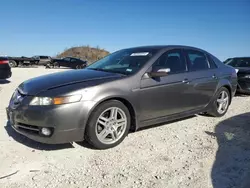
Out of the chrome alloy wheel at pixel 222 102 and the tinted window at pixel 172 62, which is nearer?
the tinted window at pixel 172 62

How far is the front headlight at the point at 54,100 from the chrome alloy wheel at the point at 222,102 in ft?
11.3

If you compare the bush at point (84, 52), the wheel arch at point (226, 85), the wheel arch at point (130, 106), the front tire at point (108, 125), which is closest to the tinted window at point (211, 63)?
the wheel arch at point (226, 85)

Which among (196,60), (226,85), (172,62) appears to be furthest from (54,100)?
(226,85)

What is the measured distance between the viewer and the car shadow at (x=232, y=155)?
2.87 metres

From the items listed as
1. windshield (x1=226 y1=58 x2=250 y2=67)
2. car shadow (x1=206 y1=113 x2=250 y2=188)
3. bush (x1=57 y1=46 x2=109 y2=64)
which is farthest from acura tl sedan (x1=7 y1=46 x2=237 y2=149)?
bush (x1=57 y1=46 x2=109 y2=64)

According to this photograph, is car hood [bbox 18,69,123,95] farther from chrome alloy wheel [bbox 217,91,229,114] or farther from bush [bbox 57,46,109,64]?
bush [bbox 57,46,109,64]

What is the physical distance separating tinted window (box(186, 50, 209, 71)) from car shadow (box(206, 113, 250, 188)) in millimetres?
1180

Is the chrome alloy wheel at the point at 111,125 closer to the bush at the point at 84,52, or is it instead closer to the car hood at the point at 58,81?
the car hood at the point at 58,81

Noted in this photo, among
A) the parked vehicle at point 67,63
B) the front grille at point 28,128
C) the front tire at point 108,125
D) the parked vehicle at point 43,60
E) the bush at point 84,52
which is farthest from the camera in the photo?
the bush at point 84,52

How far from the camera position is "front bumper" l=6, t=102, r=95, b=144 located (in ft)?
10.8

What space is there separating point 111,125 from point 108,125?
0.05 meters

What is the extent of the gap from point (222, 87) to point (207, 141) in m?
1.85

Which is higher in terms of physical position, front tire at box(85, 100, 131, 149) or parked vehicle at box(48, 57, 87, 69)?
parked vehicle at box(48, 57, 87, 69)

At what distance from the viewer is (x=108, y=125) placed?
3.73 metres
